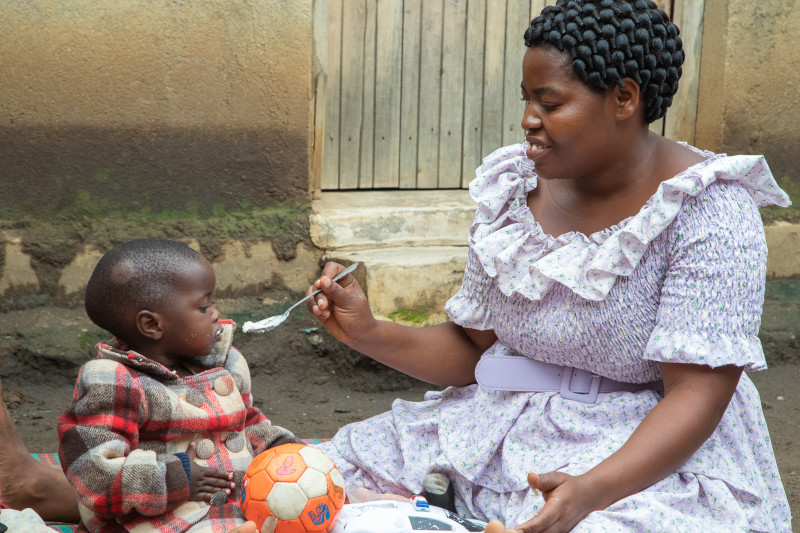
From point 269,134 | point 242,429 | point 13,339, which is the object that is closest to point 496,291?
point 242,429

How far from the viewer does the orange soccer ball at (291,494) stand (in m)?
2.15

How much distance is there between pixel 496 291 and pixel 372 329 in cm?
36

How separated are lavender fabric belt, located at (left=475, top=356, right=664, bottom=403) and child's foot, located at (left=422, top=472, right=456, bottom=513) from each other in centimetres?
26

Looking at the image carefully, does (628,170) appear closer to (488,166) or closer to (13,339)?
(488,166)

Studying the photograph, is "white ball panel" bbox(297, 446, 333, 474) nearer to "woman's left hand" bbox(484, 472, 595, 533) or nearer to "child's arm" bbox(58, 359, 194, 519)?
"child's arm" bbox(58, 359, 194, 519)

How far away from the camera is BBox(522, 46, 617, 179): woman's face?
2.23 metres

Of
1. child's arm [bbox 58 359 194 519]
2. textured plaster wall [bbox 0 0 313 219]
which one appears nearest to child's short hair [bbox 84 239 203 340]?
child's arm [bbox 58 359 194 519]

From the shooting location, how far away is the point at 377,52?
5.17 m

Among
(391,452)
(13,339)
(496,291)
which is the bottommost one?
(13,339)

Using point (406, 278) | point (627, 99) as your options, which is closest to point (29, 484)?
point (627, 99)

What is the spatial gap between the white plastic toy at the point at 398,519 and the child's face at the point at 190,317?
55 centimetres

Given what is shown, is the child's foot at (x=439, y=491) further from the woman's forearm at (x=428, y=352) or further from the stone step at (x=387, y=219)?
the stone step at (x=387, y=219)

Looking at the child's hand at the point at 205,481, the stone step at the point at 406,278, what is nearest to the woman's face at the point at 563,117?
the child's hand at the point at 205,481

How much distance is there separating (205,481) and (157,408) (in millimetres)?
214
